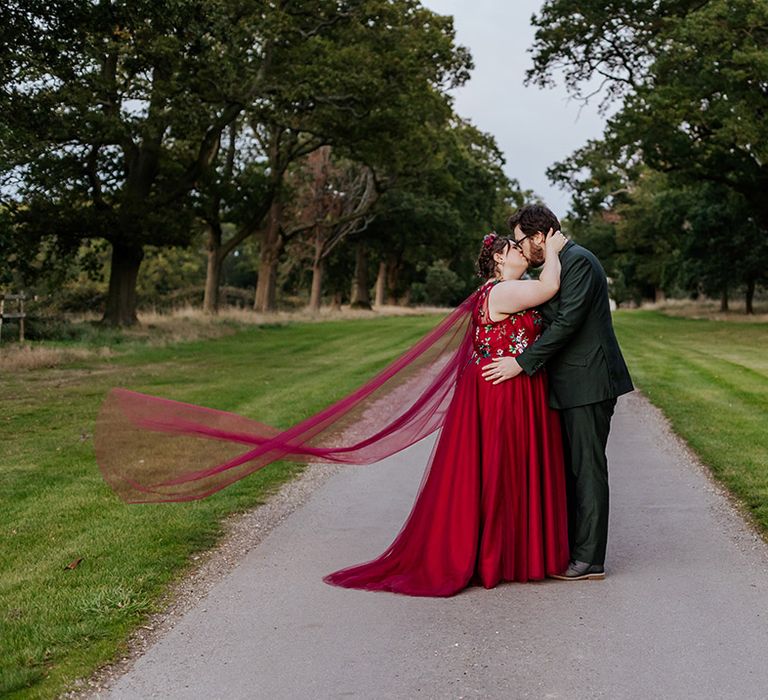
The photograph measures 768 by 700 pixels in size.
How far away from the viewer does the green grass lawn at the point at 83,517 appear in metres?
4.67

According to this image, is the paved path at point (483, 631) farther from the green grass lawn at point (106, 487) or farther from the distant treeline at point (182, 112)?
the distant treeline at point (182, 112)

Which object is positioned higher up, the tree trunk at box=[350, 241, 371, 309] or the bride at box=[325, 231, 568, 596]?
the tree trunk at box=[350, 241, 371, 309]

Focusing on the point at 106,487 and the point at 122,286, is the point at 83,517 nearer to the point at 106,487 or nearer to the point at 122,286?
the point at 106,487

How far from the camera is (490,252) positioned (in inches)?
239

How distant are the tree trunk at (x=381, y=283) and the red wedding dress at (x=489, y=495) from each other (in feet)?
181

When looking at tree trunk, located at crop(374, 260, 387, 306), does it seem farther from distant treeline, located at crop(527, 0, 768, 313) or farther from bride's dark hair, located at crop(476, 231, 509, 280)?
bride's dark hair, located at crop(476, 231, 509, 280)

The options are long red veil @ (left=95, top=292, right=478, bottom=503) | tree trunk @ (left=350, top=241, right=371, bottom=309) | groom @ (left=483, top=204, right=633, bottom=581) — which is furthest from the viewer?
tree trunk @ (left=350, top=241, right=371, bottom=309)

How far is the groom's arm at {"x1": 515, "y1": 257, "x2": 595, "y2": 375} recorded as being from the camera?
5.70 m

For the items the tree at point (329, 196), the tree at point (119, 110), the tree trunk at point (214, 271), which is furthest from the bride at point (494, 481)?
Result: the tree at point (329, 196)

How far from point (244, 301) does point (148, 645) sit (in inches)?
2152

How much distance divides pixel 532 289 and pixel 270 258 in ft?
126

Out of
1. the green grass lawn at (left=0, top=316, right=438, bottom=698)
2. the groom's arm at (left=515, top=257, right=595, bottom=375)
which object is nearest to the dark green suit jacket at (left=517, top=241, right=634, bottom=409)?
the groom's arm at (left=515, top=257, right=595, bottom=375)

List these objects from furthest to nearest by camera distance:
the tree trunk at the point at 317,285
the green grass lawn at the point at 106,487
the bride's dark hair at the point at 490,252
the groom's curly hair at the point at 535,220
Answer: the tree trunk at the point at 317,285 < the bride's dark hair at the point at 490,252 < the groom's curly hair at the point at 535,220 < the green grass lawn at the point at 106,487

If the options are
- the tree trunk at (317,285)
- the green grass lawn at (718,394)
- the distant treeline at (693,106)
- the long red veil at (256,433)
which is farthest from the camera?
the tree trunk at (317,285)
